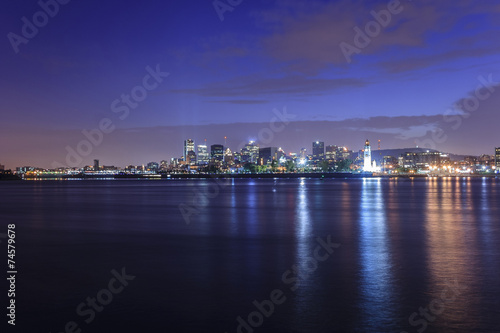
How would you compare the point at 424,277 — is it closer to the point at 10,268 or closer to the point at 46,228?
the point at 10,268

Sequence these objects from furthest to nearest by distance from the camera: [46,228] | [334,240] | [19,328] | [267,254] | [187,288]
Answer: [46,228] < [334,240] < [267,254] < [187,288] < [19,328]

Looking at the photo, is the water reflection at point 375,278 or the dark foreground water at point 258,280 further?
the water reflection at point 375,278

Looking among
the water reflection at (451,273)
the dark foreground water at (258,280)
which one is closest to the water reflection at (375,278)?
the dark foreground water at (258,280)

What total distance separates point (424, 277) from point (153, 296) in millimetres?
8334

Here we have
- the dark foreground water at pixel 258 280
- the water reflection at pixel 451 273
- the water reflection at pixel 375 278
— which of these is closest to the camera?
the dark foreground water at pixel 258 280

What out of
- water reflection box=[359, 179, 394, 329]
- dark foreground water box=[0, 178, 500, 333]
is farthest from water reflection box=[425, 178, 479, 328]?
water reflection box=[359, 179, 394, 329]

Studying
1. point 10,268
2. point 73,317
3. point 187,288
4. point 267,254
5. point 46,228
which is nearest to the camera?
point 73,317

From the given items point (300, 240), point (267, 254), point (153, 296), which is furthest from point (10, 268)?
point (300, 240)

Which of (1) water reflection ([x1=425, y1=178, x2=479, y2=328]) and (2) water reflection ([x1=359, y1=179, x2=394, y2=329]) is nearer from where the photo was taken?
(2) water reflection ([x1=359, y1=179, x2=394, y2=329])

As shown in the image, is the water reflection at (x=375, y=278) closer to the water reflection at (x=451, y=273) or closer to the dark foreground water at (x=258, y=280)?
the dark foreground water at (x=258, y=280)

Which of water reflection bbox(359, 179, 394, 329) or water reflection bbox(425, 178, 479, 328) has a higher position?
water reflection bbox(359, 179, 394, 329)

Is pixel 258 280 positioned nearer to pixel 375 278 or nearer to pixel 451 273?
pixel 375 278

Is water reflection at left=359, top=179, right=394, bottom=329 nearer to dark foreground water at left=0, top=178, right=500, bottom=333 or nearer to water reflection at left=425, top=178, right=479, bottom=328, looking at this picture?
dark foreground water at left=0, top=178, right=500, bottom=333

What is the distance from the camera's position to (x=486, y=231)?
2838cm
